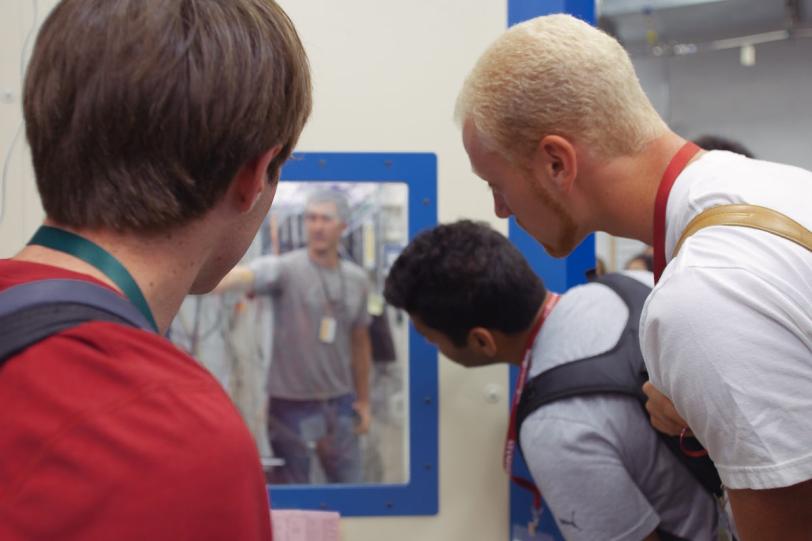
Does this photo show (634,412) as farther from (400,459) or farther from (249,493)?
(249,493)

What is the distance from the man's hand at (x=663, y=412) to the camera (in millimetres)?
1011

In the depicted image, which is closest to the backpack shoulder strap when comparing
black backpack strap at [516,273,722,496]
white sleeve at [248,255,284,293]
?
black backpack strap at [516,273,722,496]

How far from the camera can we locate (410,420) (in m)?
1.55

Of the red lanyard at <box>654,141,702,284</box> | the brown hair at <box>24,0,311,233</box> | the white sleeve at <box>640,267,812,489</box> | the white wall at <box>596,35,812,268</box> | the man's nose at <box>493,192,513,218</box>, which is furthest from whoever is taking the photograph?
the white wall at <box>596,35,812,268</box>

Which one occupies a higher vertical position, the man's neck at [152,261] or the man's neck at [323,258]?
the man's neck at [152,261]

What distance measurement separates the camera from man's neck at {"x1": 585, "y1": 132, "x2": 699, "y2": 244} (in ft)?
3.37

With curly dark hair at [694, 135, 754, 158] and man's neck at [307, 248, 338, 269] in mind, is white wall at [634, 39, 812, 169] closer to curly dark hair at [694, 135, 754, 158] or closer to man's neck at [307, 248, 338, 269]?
curly dark hair at [694, 135, 754, 158]

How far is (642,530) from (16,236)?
47.7 inches

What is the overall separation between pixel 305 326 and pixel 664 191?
0.79 m

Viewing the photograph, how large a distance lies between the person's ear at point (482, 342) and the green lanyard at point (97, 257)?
36.9 inches

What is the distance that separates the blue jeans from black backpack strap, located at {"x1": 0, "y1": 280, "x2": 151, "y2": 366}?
3.36 ft

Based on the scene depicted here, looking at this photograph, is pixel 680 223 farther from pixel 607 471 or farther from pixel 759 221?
pixel 607 471

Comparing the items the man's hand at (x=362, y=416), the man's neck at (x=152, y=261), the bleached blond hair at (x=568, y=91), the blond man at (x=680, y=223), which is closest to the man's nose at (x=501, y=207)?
the blond man at (x=680, y=223)

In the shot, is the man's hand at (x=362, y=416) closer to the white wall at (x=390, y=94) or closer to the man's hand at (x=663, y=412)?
the white wall at (x=390, y=94)
